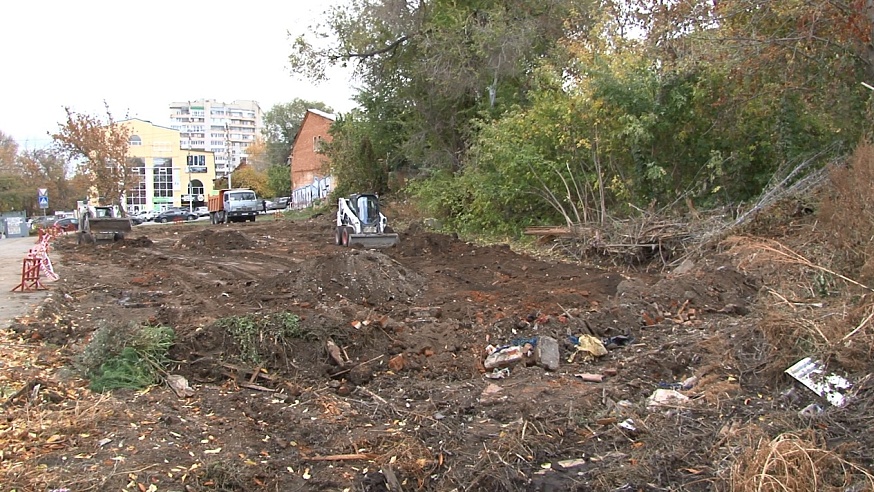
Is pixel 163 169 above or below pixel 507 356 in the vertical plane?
above

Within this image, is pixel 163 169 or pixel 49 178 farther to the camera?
pixel 163 169

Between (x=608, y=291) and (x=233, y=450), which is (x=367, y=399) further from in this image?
(x=608, y=291)

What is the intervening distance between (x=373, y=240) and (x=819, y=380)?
15.3 meters

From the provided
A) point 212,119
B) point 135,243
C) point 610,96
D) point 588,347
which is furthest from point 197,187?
point 588,347

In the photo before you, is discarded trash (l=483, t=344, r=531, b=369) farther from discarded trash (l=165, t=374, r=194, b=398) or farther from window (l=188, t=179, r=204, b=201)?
window (l=188, t=179, r=204, b=201)

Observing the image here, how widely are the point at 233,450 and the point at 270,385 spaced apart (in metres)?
1.85

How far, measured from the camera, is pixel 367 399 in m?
6.30

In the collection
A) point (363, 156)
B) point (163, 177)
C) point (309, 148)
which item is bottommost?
point (363, 156)

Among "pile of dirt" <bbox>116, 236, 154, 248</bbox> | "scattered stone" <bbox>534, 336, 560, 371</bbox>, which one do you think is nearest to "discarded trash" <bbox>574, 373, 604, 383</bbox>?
"scattered stone" <bbox>534, 336, 560, 371</bbox>

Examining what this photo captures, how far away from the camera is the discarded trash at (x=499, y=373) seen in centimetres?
694

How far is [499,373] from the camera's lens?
7.03m

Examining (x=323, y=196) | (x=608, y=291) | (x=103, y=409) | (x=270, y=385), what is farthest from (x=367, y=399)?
(x=323, y=196)

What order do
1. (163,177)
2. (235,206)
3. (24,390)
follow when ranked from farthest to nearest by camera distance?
(163,177) < (235,206) < (24,390)

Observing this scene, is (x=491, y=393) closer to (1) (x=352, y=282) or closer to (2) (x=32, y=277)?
(1) (x=352, y=282)
